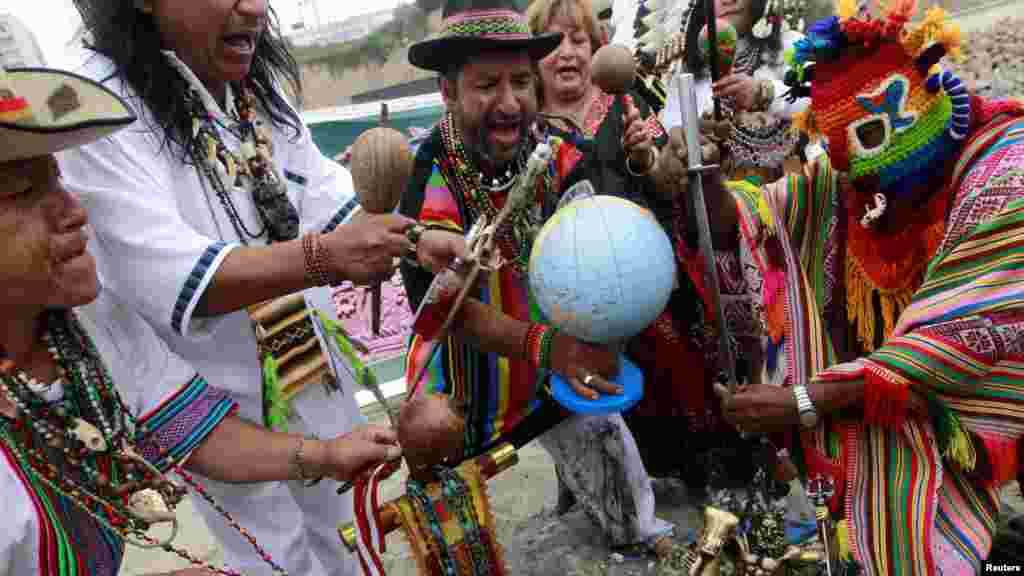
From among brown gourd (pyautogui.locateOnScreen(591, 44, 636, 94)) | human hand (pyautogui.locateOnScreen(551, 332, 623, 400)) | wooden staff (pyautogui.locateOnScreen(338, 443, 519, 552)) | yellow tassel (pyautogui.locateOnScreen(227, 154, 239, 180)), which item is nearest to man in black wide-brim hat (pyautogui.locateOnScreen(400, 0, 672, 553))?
human hand (pyautogui.locateOnScreen(551, 332, 623, 400))

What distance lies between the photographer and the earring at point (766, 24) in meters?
3.79

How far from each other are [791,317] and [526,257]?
3.00ft

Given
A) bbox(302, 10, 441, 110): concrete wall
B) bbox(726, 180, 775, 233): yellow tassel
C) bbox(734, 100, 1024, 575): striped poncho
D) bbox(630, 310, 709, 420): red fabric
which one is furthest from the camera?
bbox(302, 10, 441, 110): concrete wall

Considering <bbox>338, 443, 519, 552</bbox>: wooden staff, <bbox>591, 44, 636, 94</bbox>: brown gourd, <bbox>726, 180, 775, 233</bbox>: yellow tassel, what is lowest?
<bbox>338, 443, 519, 552</bbox>: wooden staff

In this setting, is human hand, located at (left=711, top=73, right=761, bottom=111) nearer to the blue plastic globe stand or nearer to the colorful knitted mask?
the colorful knitted mask

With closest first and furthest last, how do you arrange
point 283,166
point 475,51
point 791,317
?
1. point 475,51
2. point 283,166
3. point 791,317

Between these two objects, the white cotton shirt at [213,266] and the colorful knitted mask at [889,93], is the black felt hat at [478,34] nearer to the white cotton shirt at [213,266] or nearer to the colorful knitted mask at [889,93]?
the white cotton shirt at [213,266]

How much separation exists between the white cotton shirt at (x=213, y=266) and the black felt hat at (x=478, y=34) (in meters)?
0.52

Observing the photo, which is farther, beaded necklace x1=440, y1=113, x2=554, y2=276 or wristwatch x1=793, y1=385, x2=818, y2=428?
beaded necklace x1=440, y1=113, x2=554, y2=276

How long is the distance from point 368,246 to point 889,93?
4.67 feet

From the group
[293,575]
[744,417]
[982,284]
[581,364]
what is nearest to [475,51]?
[581,364]

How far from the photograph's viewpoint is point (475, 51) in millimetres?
1951

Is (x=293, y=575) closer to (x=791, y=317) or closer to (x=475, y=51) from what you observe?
(x=475, y=51)

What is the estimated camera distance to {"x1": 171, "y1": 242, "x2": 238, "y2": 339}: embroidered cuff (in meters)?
1.62
